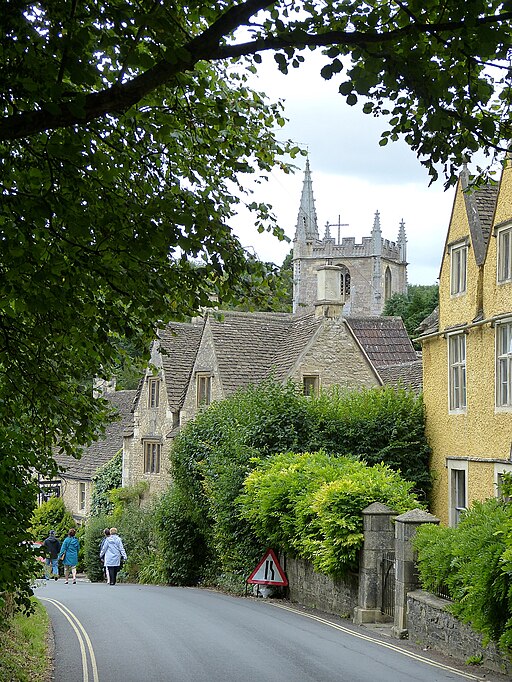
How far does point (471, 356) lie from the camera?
25156 mm

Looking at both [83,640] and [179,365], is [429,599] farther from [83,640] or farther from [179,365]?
[179,365]

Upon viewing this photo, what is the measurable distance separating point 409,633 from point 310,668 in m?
3.25

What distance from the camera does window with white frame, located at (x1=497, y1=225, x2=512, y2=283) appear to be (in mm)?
23266

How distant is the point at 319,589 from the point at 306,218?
102 metres

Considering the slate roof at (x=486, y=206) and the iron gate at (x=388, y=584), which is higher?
the slate roof at (x=486, y=206)

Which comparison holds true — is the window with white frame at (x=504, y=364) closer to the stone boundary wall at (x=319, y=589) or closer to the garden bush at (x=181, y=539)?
the stone boundary wall at (x=319, y=589)

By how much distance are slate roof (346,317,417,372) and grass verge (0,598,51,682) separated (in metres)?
19.3

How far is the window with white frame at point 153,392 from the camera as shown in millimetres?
41438

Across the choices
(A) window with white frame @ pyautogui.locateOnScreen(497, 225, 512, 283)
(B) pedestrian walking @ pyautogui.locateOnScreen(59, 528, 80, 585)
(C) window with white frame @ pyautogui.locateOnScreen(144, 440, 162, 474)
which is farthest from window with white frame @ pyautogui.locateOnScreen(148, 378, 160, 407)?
(A) window with white frame @ pyautogui.locateOnScreen(497, 225, 512, 283)

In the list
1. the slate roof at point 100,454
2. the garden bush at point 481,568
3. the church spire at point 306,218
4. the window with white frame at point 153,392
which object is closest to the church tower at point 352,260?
the church spire at point 306,218

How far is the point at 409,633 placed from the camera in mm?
15820

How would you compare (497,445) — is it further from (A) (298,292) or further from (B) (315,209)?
(B) (315,209)

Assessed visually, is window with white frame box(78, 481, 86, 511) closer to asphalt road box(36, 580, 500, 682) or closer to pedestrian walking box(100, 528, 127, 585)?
pedestrian walking box(100, 528, 127, 585)

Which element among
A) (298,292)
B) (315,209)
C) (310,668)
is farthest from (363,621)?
(315,209)
